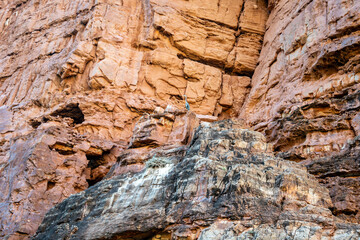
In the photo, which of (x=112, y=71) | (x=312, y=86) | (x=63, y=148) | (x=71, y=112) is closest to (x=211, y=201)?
(x=63, y=148)

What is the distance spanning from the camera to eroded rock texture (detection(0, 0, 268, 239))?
27688 mm

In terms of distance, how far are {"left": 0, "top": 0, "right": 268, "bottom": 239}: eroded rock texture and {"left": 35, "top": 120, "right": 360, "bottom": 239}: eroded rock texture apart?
8052 millimetres

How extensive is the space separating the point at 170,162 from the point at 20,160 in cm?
1093

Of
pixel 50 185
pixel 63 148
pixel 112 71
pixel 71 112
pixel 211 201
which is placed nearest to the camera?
pixel 211 201

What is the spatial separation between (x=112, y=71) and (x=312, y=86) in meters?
14.2

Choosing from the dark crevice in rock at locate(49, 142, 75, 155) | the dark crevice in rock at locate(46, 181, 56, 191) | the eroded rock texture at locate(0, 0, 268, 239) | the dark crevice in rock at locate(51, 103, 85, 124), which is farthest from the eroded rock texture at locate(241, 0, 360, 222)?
the dark crevice in rock at locate(46, 181, 56, 191)

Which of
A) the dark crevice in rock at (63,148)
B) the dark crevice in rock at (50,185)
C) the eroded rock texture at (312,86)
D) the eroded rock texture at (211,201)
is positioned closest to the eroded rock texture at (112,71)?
the dark crevice in rock at (63,148)

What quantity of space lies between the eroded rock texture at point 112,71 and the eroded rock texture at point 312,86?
366cm

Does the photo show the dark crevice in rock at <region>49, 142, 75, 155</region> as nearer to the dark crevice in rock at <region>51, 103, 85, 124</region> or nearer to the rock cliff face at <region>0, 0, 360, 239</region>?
the rock cliff face at <region>0, 0, 360, 239</region>

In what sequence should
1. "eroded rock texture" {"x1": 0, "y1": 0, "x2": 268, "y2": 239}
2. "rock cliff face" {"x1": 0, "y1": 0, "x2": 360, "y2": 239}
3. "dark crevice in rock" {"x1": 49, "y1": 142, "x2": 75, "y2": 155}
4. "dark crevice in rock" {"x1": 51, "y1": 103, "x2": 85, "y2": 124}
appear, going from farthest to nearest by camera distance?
"dark crevice in rock" {"x1": 51, "y1": 103, "x2": 85, "y2": 124} → "eroded rock texture" {"x1": 0, "y1": 0, "x2": 268, "y2": 239} → "dark crevice in rock" {"x1": 49, "y1": 142, "x2": 75, "y2": 155} → "rock cliff face" {"x1": 0, "y1": 0, "x2": 360, "y2": 239}

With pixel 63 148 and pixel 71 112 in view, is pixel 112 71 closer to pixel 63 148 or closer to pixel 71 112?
pixel 71 112

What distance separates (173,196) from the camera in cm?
1527

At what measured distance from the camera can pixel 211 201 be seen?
45.9 ft

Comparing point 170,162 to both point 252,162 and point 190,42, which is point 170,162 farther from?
point 190,42
